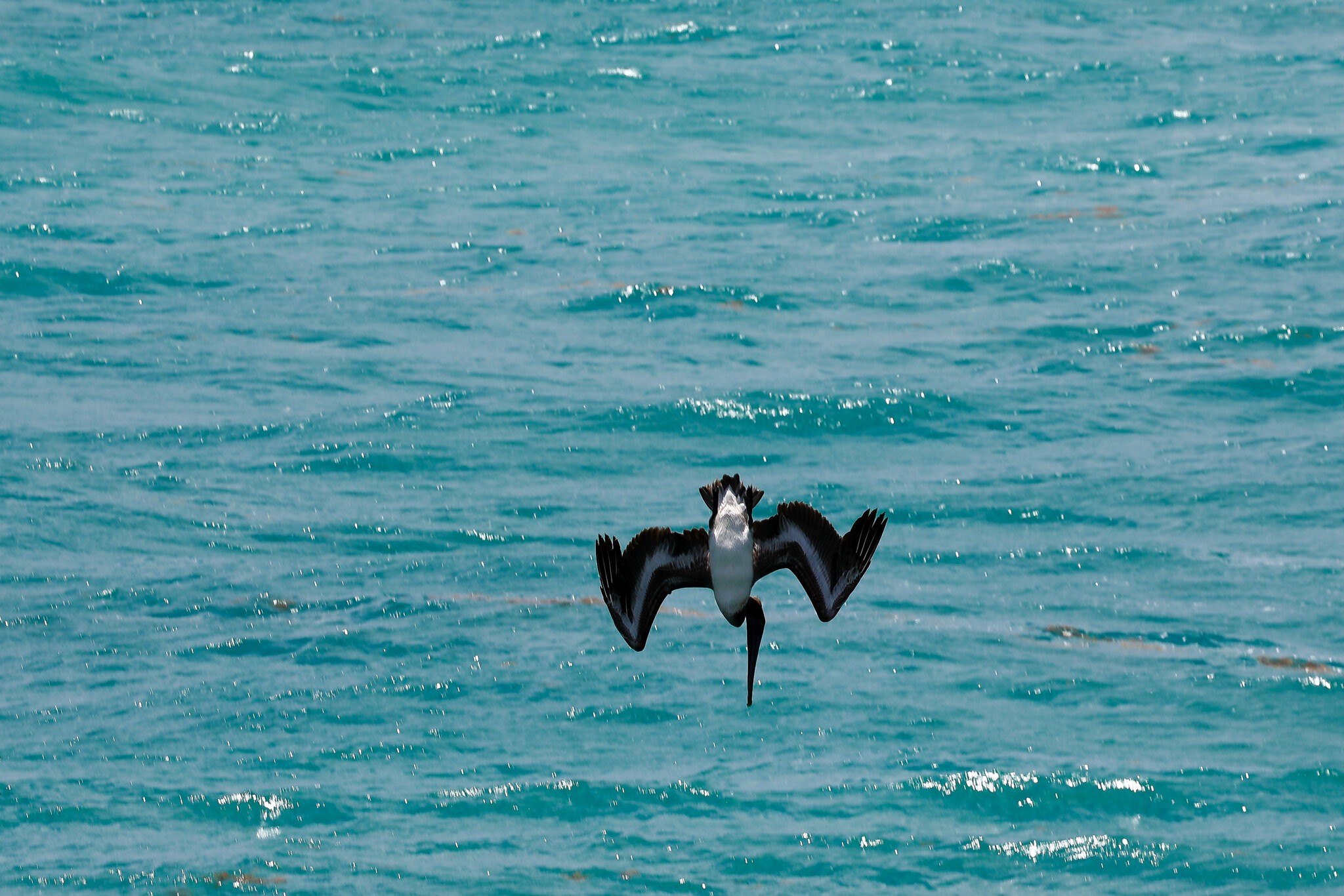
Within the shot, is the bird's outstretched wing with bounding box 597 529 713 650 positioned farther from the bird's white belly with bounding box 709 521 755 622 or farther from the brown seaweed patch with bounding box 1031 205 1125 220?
the brown seaweed patch with bounding box 1031 205 1125 220

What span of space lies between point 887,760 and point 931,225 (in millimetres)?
12034

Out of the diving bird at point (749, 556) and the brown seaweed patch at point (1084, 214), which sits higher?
the brown seaweed patch at point (1084, 214)

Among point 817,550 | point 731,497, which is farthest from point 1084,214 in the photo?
point 731,497

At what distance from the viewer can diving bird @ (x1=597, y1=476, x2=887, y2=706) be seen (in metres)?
7.08

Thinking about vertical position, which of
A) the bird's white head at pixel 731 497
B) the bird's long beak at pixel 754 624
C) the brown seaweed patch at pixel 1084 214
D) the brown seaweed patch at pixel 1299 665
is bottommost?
the brown seaweed patch at pixel 1299 665

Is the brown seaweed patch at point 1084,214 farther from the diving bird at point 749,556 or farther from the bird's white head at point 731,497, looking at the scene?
the bird's white head at point 731,497

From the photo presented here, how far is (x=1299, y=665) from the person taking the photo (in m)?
15.3

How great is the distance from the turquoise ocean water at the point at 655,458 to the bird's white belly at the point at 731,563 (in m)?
6.33

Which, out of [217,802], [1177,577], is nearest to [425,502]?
[217,802]

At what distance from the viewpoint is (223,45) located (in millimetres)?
32156

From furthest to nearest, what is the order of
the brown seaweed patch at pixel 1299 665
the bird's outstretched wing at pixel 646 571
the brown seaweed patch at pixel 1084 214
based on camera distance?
1. the brown seaweed patch at pixel 1084 214
2. the brown seaweed patch at pixel 1299 665
3. the bird's outstretched wing at pixel 646 571

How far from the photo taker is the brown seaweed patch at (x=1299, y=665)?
1511cm

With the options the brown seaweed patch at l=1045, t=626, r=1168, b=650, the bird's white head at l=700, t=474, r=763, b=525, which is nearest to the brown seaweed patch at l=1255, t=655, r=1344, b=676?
the brown seaweed patch at l=1045, t=626, r=1168, b=650

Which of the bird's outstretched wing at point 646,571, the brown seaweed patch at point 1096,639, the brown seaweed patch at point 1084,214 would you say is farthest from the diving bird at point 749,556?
the brown seaweed patch at point 1084,214
